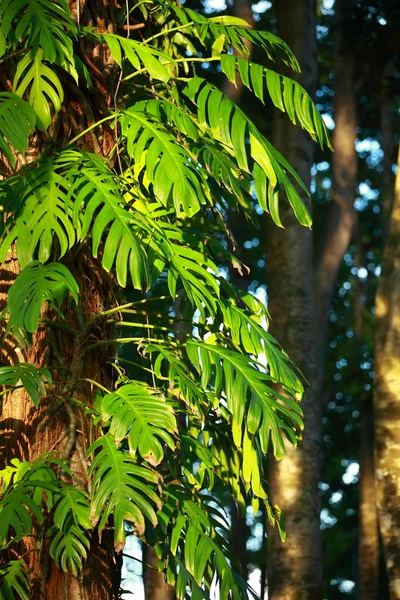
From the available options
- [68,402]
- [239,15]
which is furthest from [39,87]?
[239,15]

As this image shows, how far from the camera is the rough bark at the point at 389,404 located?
17.9 feet

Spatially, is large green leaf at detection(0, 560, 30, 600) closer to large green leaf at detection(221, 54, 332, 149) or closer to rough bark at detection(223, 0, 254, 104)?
large green leaf at detection(221, 54, 332, 149)

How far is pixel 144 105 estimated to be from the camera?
10.5 ft

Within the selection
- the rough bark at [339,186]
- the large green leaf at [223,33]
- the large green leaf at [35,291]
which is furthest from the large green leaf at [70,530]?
the rough bark at [339,186]

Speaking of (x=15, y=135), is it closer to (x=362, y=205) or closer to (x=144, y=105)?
(x=144, y=105)

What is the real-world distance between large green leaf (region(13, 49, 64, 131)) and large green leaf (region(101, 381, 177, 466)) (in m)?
0.89

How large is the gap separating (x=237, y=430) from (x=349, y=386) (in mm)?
10020

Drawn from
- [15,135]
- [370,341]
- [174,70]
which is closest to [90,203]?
[15,135]

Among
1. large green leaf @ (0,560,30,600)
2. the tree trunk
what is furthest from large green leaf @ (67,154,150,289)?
the tree trunk

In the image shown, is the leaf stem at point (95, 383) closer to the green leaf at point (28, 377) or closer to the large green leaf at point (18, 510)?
the green leaf at point (28, 377)

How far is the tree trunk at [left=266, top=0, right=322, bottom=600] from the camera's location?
21.6 ft

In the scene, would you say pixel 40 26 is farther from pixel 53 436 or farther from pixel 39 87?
pixel 53 436

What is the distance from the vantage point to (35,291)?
2604 millimetres

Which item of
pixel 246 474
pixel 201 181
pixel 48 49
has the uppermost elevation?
pixel 48 49
